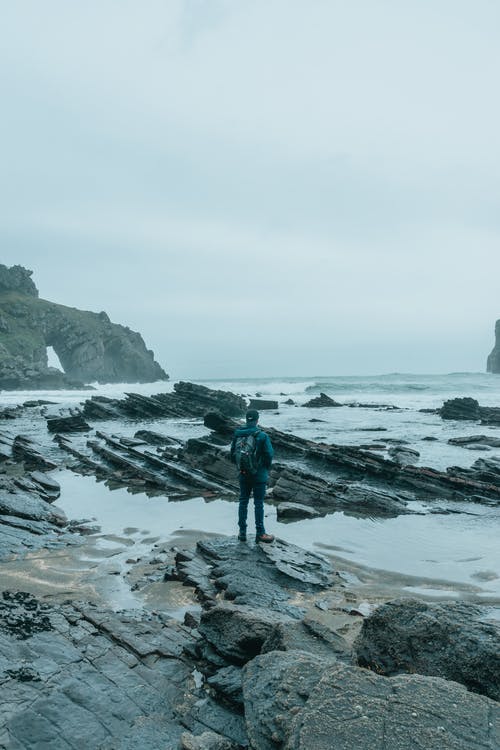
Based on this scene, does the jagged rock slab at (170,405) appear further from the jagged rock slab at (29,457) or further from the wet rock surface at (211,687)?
the wet rock surface at (211,687)

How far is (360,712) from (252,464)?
21.7 feet

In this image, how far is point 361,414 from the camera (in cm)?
4994

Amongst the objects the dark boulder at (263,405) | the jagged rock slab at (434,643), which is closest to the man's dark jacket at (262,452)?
the jagged rock slab at (434,643)

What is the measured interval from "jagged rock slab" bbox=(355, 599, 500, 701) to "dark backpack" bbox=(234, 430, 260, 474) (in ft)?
17.0

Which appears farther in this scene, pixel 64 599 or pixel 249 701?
pixel 64 599

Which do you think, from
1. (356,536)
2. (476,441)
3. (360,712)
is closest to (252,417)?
(356,536)

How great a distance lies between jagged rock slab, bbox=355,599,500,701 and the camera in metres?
4.25

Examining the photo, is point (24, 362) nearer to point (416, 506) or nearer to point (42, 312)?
point (42, 312)

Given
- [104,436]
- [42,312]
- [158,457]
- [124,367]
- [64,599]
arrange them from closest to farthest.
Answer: [64,599] → [158,457] → [104,436] → [42,312] → [124,367]

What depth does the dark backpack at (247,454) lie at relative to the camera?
9898 millimetres

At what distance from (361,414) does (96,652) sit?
153 feet

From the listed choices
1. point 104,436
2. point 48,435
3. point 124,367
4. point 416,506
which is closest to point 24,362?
point 124,367

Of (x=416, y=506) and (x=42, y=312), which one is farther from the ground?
(x=42, y=312)

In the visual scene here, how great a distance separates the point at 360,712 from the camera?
11.1 feet
